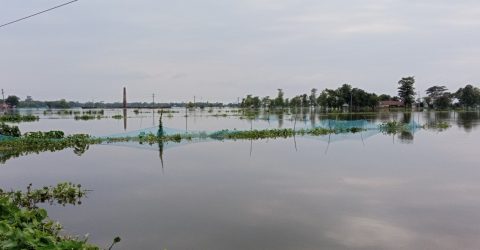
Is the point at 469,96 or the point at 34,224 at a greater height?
the point at 469,96

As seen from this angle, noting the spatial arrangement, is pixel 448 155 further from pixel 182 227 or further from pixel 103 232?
pixel 103 232

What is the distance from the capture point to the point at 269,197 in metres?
9.75

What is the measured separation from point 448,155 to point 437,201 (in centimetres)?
819

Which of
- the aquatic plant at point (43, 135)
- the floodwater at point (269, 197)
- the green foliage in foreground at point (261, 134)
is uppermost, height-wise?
the aquatic plant at point (43, 135)

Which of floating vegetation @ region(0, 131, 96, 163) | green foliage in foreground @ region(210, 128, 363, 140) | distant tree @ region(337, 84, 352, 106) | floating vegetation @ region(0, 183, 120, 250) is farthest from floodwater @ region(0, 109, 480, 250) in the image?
distant tree @ region(337, 84, 352, 106)

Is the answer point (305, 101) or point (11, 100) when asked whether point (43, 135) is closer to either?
point (305, 101)

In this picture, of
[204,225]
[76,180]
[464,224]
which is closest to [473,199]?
[464,224]

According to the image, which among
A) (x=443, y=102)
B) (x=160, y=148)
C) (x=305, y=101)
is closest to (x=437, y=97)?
(x=443, y=102)

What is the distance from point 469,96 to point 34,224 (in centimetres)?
10201

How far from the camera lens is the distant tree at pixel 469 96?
91125 mm

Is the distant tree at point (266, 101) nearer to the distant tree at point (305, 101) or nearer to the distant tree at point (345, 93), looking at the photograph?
the distant tree at point (305, 101)

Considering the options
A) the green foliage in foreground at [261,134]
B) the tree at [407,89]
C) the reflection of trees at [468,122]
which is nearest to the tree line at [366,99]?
the tree at [407,89]

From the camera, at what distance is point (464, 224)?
25.0 ft

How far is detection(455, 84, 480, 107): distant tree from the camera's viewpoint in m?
91.1
